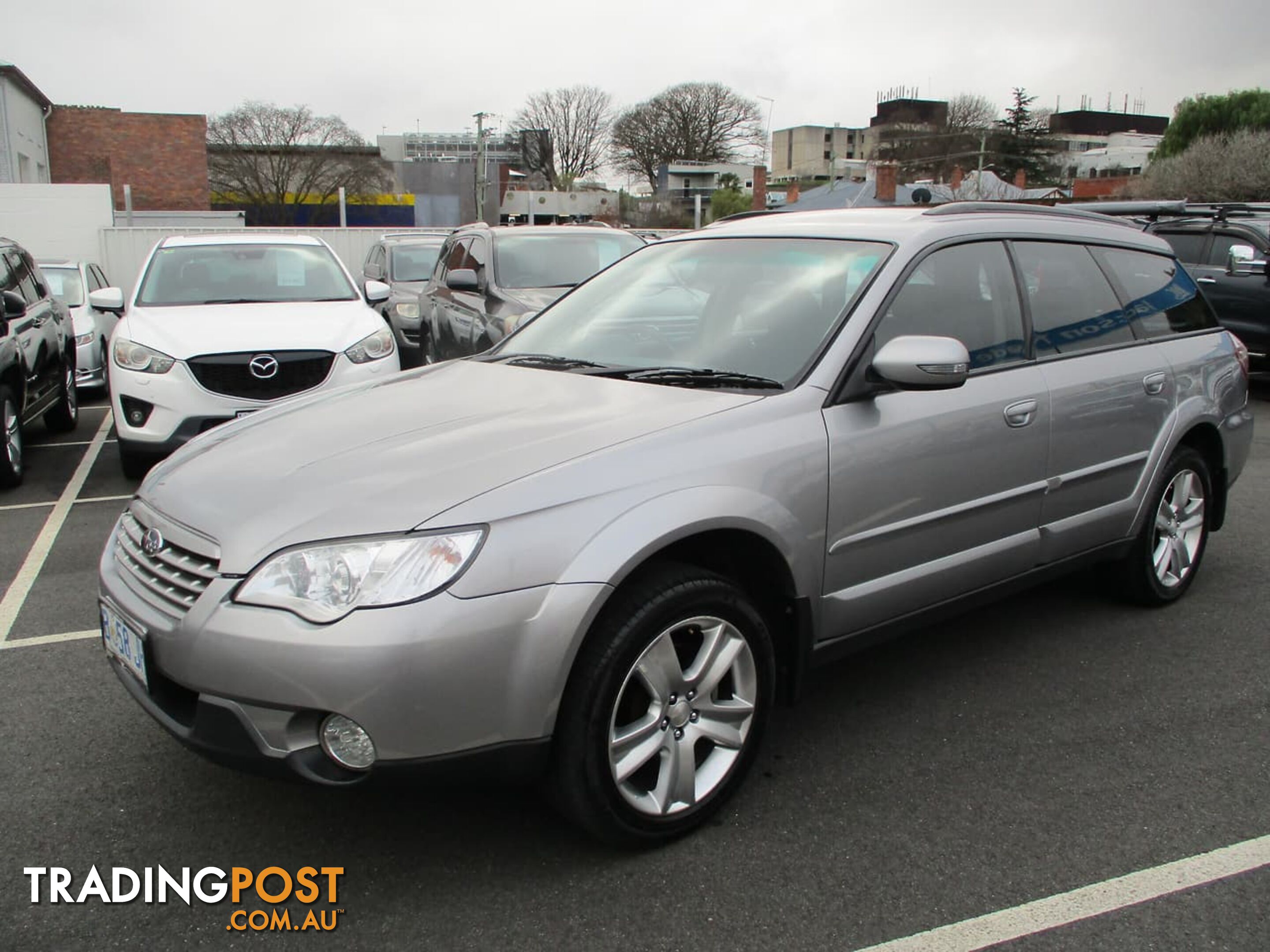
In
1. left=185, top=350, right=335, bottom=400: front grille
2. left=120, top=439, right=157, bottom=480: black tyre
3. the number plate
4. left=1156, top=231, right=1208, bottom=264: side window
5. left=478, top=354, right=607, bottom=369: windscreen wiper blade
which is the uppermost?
left=1156, top=231, right=1208, bottom=264: side window

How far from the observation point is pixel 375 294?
8078mm

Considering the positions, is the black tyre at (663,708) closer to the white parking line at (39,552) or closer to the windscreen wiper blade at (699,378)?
the windscreen wiper blade at (699,378)

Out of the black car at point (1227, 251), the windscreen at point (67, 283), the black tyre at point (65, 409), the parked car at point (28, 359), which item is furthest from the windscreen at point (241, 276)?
the black car at point (1227, 251)

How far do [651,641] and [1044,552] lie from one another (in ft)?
6.38

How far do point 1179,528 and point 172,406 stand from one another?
18.3 feet

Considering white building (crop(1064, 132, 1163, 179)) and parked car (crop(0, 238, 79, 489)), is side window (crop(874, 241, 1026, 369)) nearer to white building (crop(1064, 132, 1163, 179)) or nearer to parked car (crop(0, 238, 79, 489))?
parked car (crop(0, 238, 79, 489))

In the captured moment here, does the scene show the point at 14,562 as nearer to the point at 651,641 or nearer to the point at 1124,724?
the point at 651,641

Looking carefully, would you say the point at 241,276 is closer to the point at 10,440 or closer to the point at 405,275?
the point at 10,440

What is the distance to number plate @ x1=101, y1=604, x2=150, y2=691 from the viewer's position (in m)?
2.63

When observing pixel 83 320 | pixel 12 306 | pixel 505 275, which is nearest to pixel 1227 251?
pixel 505 275

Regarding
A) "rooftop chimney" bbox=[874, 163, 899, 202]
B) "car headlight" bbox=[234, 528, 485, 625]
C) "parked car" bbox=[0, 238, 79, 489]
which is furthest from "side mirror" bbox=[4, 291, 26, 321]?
"rooftop chimney" bbox=[874, 163, 899, 202]

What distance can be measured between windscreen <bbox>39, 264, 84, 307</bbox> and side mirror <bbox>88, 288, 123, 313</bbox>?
4711 millimetres

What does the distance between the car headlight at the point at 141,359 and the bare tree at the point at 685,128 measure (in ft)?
248

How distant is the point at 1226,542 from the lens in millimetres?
5676
